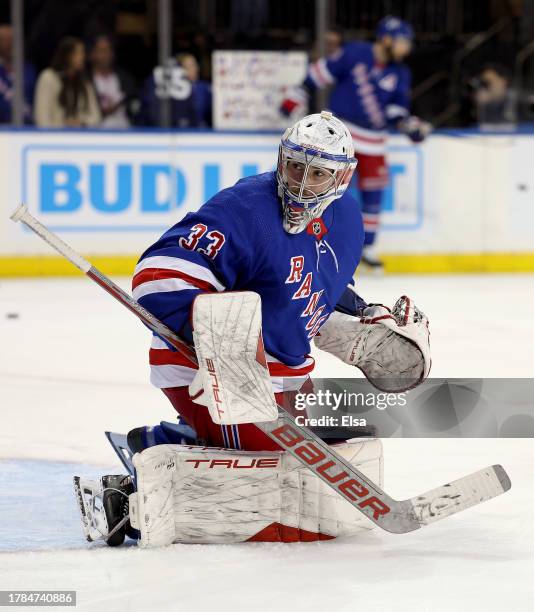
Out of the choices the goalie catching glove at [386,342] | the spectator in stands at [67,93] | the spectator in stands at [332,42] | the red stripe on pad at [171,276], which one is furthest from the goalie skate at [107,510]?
the spectator in stands at [332,42]

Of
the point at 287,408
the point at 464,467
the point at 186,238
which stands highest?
the point at 186,238

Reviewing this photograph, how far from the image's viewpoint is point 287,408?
8.95ft

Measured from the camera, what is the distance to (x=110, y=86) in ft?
23.8

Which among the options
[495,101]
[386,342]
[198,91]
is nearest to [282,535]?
[386,342]

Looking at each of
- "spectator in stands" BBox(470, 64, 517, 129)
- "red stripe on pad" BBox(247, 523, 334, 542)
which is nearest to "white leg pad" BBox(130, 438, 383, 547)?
"red stripe on pad" BBox(247, 523, 334, 542)

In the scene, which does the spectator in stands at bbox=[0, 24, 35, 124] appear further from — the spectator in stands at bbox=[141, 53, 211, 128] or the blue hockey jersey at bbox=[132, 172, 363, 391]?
the blue hockey jersey at bbox=[132, 172, 363, 391]

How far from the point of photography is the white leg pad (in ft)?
8.23

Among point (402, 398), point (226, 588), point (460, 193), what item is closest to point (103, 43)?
point (460, 193)

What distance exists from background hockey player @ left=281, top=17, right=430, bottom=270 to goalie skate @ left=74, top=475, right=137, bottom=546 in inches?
190

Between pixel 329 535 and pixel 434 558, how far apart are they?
232 mm

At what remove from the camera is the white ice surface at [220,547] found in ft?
7.23

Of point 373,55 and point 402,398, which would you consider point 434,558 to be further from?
point 373,55

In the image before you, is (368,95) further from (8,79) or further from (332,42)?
(8,79)

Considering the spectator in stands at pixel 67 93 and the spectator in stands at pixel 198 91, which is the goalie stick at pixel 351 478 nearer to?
the spectator in stands at pixel 67 93
